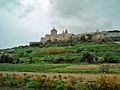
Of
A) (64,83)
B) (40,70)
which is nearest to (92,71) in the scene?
(40,70)

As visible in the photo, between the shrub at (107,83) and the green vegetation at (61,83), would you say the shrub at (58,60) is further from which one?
the shrub at (107,83)

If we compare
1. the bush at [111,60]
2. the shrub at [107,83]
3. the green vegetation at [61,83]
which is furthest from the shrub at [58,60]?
the shrub at [107,83]

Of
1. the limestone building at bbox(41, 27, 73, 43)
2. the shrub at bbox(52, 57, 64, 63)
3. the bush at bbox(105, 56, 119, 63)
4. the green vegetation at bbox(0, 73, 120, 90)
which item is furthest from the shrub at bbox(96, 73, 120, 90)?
the limestone building at bbox(41, 27, 73, 43)

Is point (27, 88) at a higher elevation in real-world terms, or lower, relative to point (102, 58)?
lower

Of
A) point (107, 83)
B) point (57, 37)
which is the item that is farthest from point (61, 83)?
point (57, 37)

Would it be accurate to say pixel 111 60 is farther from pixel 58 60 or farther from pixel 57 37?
pixel 57 37

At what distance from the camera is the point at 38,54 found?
9300cm

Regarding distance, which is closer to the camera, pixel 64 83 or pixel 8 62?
pixel 64 83

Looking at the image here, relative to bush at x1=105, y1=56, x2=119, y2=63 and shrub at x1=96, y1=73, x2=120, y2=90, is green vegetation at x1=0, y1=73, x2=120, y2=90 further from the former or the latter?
bush at x1=105, y1=56, x2=119, y2=63

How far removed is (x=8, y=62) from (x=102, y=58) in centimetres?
2474

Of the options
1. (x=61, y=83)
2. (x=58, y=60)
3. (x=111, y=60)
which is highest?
(x=58, y=60)

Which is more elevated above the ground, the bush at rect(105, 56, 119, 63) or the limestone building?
the limestone building

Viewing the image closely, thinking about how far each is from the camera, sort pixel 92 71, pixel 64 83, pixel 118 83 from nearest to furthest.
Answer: pixel 118 83
pixel 64 83
pixel 92 71

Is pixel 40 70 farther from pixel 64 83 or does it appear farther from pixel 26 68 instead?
pixel 64 83
